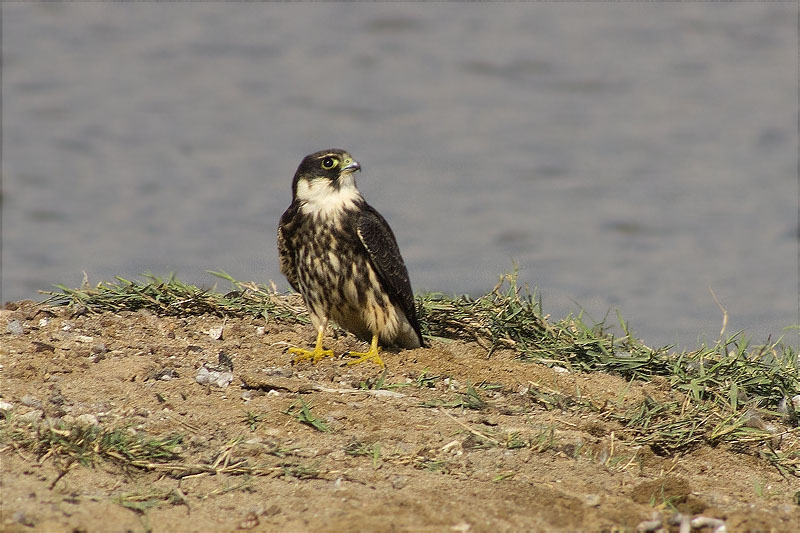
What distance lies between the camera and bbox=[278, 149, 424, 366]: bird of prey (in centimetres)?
592

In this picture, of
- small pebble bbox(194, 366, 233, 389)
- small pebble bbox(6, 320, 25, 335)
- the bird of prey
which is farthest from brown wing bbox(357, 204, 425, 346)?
small pebble bbox(6, 320, 25, 335)

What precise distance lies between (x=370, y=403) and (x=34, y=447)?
58.7 inches

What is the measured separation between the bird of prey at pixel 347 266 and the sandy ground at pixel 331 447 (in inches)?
9.8

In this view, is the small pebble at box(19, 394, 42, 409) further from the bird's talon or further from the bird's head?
the bird's head

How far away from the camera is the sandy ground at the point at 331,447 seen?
12.8 feet

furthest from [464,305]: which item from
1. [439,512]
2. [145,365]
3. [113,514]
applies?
[113,514]

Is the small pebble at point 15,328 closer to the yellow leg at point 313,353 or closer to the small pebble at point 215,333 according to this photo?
the small pebble at point 215,333

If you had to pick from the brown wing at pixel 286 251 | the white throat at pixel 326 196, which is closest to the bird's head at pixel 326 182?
the white throat at pixel 326 196

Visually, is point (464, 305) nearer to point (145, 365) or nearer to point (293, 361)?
point (293, 361)

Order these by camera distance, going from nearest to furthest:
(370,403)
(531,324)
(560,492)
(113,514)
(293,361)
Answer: (113,514) < (560,492) < (370,403) < (293,361) < (531,324)

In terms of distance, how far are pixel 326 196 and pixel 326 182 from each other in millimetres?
87

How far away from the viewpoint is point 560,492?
4.16 m

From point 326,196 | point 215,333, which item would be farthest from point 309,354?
point 326,196

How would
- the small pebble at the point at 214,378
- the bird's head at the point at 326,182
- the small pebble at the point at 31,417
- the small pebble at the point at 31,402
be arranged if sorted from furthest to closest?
the bird's head at the point at 326,182, the small pebble at the point at 214,378, the small pebble at the point at 31,402, the small pebble at the point at 31,417
